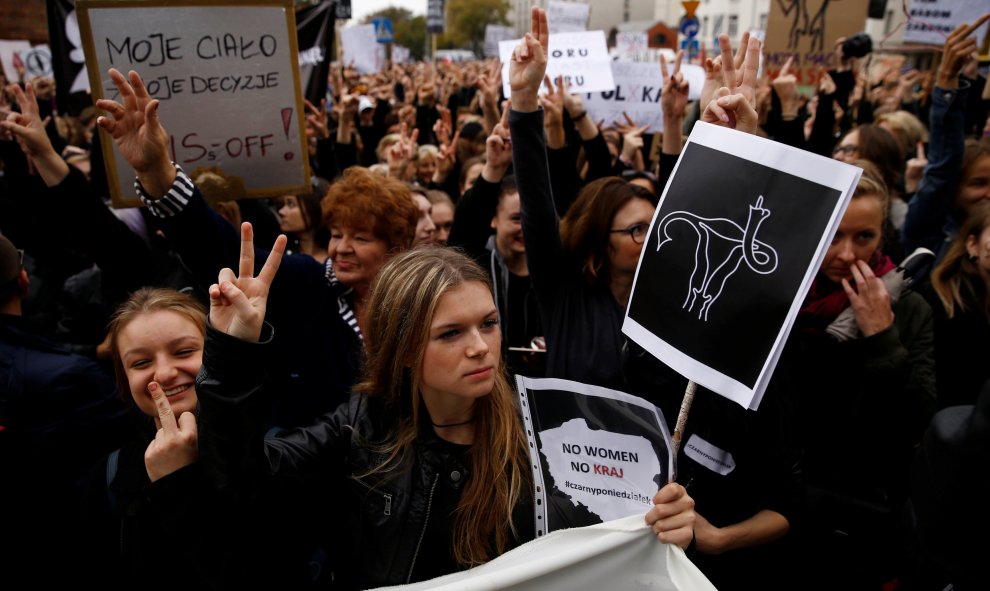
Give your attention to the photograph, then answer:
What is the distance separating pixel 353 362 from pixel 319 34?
4445mm

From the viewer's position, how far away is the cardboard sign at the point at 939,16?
568 centimetres

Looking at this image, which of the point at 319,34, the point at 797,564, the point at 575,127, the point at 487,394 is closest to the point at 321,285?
the point at 487,394

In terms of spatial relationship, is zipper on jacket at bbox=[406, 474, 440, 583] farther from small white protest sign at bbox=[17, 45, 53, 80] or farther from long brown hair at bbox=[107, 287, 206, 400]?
small white protest sign at bbox=[17, 45, 53, 80]

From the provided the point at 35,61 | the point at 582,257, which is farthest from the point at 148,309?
the point at 35,61

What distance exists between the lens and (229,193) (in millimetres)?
2926

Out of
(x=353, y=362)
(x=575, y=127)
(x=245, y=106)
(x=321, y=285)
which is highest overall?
(x=245, y=106)

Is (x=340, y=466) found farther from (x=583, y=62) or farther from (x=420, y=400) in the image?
(x=583, y=62)

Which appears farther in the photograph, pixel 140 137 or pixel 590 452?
pixel 140 137

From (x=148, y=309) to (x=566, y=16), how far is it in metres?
8.20

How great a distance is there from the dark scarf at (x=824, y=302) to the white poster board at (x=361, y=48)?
1179 cm

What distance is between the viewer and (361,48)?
43.0 ft

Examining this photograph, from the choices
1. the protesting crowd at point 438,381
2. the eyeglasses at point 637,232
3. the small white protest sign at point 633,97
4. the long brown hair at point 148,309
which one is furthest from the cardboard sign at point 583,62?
the long brown hair at point 148,309

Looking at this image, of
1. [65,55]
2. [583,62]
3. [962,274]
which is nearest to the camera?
[962,274]

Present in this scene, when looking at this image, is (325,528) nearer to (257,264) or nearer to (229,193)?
(257,264)
